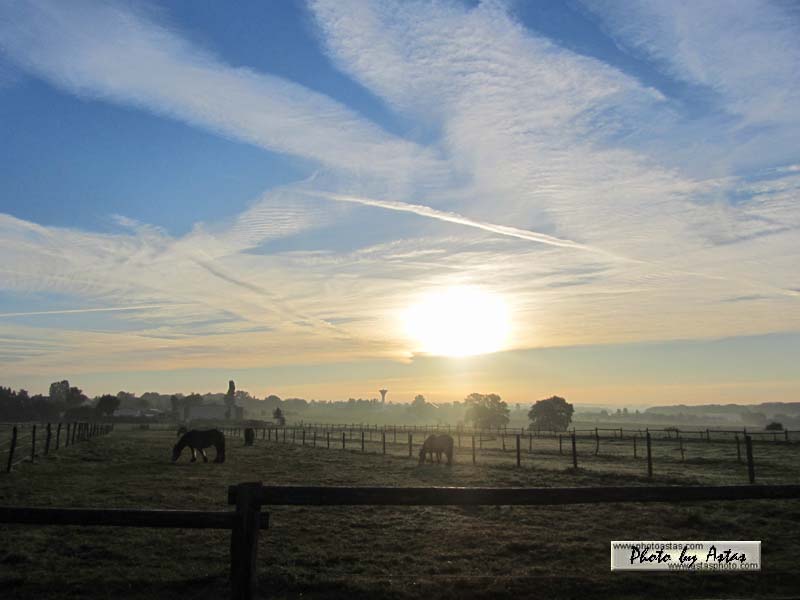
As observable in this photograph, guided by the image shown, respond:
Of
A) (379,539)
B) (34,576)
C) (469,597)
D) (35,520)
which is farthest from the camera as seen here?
(379,539)

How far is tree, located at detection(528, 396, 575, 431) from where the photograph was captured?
5138 inches

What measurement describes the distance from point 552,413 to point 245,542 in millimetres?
132090

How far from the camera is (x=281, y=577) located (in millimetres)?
8070

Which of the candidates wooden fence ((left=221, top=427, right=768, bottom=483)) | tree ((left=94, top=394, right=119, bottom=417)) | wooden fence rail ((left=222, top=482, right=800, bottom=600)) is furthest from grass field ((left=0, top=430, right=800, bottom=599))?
tree ((left=94, top=394, right=119, bottom=417))

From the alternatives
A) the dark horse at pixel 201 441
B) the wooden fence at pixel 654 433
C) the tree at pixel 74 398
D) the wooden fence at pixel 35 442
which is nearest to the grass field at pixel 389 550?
the wooden fence at pixel 35 442

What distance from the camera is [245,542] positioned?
19.1 feet

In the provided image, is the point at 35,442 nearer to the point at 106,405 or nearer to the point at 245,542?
the point at 245,542

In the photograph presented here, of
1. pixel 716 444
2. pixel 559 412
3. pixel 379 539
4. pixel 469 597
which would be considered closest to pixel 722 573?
pixel 469 597

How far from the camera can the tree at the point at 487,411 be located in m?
138

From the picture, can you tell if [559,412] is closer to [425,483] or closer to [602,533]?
[425,483]

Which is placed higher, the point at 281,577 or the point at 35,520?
the point at 35,520

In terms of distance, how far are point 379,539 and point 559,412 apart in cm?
12781

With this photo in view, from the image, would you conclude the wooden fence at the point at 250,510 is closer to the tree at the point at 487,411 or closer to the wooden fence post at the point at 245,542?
the wooden fence post at the point at 245,542

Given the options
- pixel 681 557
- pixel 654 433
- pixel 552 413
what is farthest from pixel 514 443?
pixel 552 413
